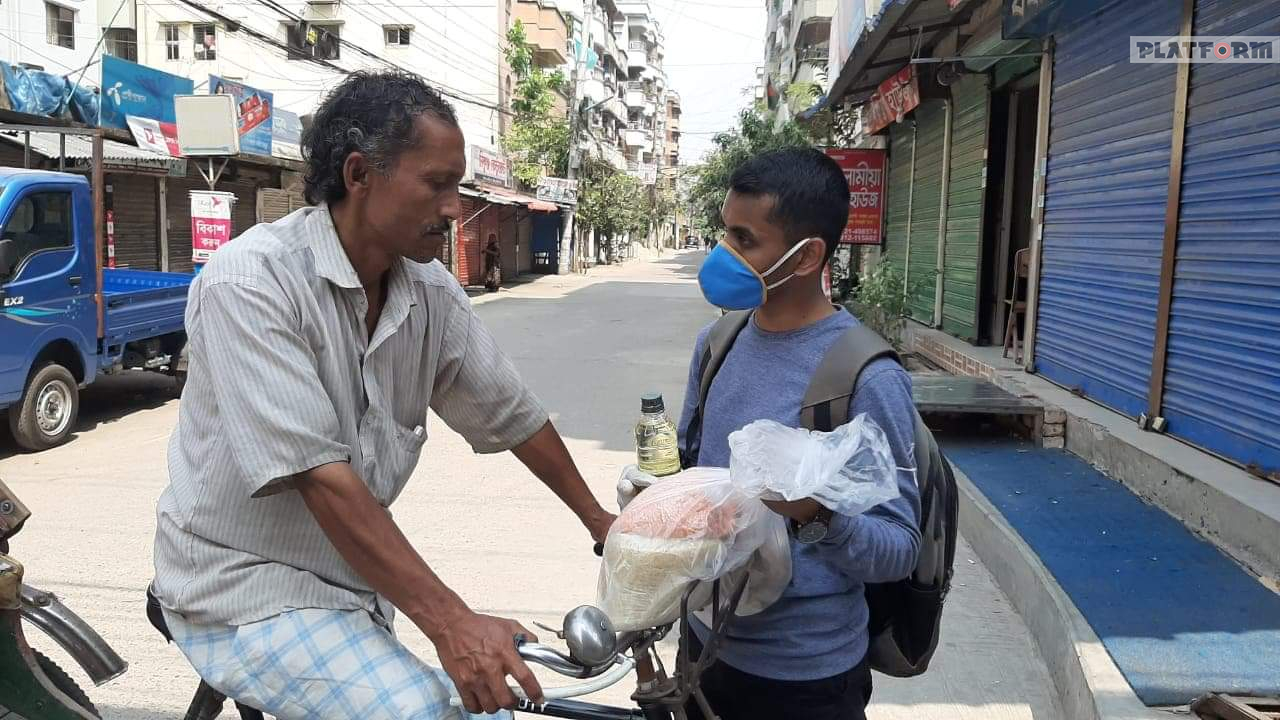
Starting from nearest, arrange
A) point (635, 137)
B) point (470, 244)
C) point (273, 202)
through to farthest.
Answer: point (273, 202) < point (470, 244) < point (635, 137)

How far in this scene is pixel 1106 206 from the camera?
6043 mm

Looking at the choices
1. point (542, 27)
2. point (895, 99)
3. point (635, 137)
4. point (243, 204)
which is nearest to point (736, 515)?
point (895, 99)

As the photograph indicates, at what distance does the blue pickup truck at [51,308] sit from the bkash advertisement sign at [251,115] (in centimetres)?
716

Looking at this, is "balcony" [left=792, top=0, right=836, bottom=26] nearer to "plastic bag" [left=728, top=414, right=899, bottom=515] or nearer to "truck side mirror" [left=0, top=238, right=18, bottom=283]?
"truck side mirror" [left=0, top=238, right=18, bottom=283]

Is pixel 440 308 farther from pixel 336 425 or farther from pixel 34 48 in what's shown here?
pixel 34 48

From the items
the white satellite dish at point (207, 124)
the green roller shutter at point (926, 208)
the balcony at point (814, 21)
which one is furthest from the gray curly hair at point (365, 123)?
the balcony at point (814, 21)

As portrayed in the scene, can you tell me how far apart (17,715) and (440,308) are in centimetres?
141

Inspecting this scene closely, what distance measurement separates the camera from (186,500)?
5.64 ft

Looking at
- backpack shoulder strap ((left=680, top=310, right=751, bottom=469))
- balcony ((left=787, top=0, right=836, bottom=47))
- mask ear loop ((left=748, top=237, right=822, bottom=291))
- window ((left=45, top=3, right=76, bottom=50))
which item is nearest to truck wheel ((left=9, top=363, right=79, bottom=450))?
backpack shoulder strap ((left=680, top=310, right=751, bottom=469))

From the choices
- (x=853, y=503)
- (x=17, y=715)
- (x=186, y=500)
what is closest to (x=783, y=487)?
(x=853, y=503)

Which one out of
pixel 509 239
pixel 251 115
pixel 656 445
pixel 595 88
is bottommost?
pixel 656 445

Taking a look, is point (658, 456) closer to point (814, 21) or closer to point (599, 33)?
point (814, 21)

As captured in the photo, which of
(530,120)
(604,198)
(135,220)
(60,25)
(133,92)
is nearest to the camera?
(133,92)

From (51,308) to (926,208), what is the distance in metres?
9.16
